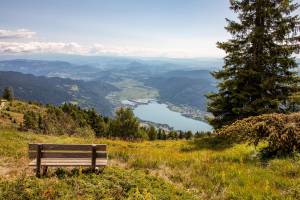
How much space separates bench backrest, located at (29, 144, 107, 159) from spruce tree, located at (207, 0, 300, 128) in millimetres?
12779

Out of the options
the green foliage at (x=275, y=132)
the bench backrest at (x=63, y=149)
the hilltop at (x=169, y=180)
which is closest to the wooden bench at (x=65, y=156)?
the bench backrest at (x=63, y=149)

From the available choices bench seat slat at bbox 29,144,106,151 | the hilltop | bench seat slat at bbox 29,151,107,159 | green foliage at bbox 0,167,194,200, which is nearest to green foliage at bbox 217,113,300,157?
the hilltop

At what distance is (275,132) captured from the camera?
11750 millimetres

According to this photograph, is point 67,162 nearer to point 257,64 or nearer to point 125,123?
point 257,64

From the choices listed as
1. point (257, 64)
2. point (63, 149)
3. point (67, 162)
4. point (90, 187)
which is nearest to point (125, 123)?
point (257, 64)

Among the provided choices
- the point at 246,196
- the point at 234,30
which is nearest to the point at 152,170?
the point at 246,196

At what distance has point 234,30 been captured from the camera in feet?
77.2

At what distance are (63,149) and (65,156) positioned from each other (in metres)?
0.41

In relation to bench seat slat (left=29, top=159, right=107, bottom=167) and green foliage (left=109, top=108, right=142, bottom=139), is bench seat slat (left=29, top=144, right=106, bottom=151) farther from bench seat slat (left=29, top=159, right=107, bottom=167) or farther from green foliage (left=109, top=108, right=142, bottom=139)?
green foliage (left=109, top=108, right=142, bottom=139)

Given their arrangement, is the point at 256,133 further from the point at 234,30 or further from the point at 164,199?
the point at 234,30

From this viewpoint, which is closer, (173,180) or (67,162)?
(67,162)

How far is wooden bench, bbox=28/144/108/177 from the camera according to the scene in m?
10.5

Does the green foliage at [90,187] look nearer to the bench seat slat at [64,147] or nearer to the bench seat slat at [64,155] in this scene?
the bench seat slat at [64,155]

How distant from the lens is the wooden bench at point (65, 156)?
1051cm
